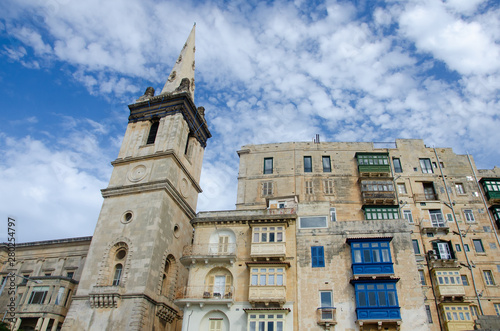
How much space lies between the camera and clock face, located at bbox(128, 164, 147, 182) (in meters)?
42.6

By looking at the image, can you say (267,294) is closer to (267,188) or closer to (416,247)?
(267,188)

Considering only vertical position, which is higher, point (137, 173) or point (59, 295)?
point (137, 173)

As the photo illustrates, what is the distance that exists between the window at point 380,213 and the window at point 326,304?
1315 centimetres

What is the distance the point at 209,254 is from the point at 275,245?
5367mm

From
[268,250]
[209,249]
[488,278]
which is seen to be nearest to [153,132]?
[209,249]

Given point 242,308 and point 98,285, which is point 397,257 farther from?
point 98,285

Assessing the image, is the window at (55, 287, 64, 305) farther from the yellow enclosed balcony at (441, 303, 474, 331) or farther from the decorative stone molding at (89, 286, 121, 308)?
the yellow enclosed balcony at (441, 303, 474, 331)

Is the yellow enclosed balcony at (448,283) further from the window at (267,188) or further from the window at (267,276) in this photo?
the window at (267,188)

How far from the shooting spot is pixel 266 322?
28.4 metres

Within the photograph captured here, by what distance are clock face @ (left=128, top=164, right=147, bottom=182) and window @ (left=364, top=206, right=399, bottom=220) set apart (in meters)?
23.6

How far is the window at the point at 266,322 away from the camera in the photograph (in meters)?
28.2

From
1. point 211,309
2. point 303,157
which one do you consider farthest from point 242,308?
point 303,157

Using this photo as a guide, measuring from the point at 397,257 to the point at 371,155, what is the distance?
16419 mm

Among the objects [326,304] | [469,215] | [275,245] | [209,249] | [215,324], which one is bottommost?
[215,324]
